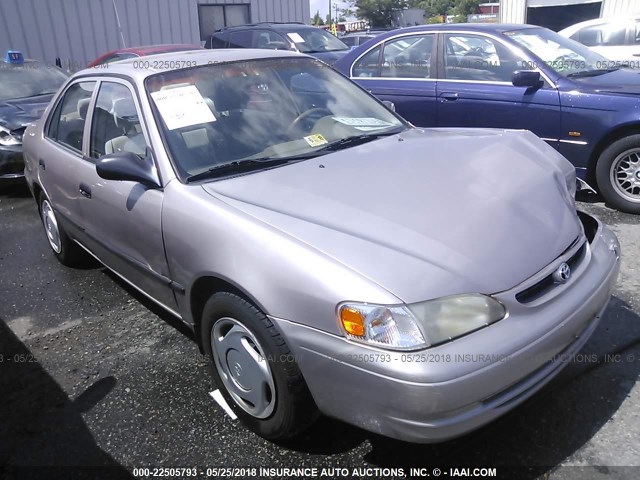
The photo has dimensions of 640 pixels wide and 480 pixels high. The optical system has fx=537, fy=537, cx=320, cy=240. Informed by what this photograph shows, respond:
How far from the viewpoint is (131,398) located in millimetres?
2701

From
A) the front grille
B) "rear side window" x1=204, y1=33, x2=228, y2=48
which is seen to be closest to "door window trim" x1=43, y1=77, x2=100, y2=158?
the front grille

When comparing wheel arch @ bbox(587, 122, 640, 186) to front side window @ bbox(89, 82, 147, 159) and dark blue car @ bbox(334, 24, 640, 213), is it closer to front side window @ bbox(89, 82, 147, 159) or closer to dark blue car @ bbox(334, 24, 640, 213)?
dark blue car @ bbox(334, 24, 640, 213)

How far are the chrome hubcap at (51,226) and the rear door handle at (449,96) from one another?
376cm

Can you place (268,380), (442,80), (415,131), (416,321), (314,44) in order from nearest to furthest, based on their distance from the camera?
(416,321), (268,380), (415,131), (442,80), (314,44)

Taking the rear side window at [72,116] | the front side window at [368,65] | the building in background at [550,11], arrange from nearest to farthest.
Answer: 1. the rear side window at [72,116]
2. the front side window at [368,65]
3. the building in background at [550,11]

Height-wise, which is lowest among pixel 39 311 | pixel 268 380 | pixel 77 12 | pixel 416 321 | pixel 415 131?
pixel 39 311

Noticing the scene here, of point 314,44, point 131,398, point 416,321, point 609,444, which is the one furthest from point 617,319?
point 314,44

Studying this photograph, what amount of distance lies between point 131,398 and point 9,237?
3.29 m

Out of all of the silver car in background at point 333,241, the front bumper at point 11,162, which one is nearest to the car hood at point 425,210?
the silver car in background at point 333,241

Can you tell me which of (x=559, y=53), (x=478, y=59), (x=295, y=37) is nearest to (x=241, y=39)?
(x=295, y=37)

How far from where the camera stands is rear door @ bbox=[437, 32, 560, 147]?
487 centimetres

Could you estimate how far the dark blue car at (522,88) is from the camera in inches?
182

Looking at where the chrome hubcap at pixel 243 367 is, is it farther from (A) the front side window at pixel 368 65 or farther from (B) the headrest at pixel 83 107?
(A) the front side window at pixel 368 65

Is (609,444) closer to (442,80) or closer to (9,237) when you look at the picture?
(442,80)
